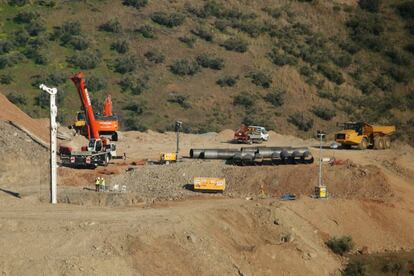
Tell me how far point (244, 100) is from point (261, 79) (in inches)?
218

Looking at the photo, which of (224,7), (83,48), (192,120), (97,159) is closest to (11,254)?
(97,159)

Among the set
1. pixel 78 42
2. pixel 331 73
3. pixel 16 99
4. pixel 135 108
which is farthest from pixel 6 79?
pixel 331 73

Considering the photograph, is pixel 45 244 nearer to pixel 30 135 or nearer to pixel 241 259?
pixel 241 259

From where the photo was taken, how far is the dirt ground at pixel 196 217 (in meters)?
33.8

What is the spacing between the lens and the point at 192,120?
3342 inches

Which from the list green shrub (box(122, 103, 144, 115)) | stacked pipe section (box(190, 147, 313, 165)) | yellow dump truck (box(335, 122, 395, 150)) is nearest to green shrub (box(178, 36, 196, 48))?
green shrub (box(122, 103, 144, 115))

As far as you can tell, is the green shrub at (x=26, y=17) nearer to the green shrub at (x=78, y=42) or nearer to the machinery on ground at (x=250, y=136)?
the green shrub at (x=78, y=42)

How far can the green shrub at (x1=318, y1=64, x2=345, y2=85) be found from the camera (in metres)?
96.1

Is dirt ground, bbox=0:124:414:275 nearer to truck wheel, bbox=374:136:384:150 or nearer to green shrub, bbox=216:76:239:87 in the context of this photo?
truck wheel, bbox=374:136:384:150

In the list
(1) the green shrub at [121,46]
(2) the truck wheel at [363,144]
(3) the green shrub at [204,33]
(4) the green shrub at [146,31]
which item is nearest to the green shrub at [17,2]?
(4) the green shrub at [146,31]

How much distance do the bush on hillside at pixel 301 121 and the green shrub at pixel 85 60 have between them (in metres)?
22.6

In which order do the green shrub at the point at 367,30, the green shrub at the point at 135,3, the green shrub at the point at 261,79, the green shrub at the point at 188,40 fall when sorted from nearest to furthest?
the green shrub at the point at 261,79 < the green shrub at the point at 188,40 < the green shrub at the point at 367,30 < the green shrub at the point at 135,3

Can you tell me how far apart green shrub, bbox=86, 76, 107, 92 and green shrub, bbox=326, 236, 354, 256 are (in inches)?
1959

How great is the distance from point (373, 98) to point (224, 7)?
1037 inches
